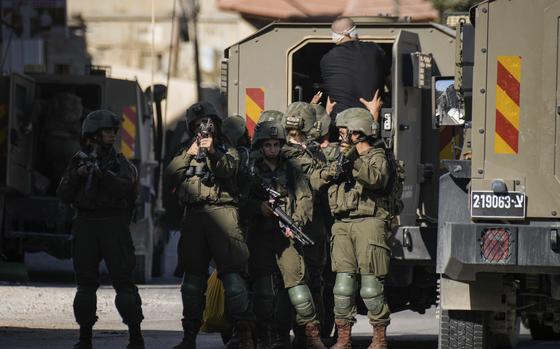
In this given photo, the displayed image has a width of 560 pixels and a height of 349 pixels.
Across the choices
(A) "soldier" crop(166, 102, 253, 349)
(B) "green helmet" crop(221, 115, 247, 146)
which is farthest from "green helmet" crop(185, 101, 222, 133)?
(B) "green helmet" crop(221, 115, 247, 146)

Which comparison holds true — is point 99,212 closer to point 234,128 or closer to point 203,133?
point 203,133

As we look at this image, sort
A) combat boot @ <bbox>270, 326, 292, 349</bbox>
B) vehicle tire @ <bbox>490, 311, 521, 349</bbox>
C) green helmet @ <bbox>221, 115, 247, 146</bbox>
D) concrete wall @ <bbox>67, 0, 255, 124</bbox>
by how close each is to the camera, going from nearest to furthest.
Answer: vehicle tire @ <bbox>490, 311, 521, 349</bbox> < combat boot @ <bbox>270, 326, 292, 349</bbox> < green helmet @ <bbox>221, 115, 247, 146</bbox> < concrete wall @ <bbox>67, 0, 255, 124</bbox>

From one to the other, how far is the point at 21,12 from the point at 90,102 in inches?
286

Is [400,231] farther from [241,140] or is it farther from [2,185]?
[2,185]

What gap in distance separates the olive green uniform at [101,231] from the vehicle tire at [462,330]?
2.15 metres

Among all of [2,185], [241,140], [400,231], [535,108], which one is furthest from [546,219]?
[2,185]

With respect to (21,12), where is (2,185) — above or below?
below

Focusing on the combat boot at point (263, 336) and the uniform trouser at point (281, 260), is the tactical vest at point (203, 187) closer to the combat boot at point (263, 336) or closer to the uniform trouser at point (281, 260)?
the uniform trouser at point (281, 260)

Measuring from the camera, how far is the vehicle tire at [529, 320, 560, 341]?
13539mm

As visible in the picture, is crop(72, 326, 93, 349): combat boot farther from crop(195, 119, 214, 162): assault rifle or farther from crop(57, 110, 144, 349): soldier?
crop(195, 119, 214, 162): assault rifle

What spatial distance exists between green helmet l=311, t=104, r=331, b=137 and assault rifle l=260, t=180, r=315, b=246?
85cm

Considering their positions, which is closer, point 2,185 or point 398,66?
point 398,66

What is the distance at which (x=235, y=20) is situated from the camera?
46.7 m

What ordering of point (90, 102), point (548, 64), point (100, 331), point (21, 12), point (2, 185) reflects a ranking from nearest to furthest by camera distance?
point (548, 64) < point (100, 331) < point (2, 185) < point (90, 102) < point (21, 12)
